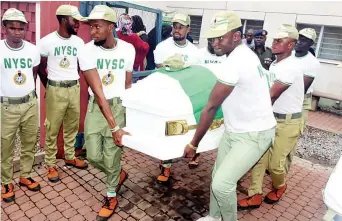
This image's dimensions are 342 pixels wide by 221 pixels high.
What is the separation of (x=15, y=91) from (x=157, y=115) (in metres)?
1.84

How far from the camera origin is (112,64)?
3.49 metres

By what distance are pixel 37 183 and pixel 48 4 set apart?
8.23ft

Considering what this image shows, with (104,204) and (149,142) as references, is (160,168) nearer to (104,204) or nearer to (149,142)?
(104,204)

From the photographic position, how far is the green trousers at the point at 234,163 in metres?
2.88

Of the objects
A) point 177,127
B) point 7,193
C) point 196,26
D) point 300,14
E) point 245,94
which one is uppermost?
point 300,14

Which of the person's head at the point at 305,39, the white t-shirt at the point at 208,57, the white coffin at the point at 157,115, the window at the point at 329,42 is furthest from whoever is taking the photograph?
the window at the point at 329,42

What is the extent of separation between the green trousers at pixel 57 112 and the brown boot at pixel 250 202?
2.58m

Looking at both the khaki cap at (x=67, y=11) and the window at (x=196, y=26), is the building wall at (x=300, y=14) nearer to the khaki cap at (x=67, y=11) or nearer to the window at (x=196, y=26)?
the window at (x=196, y=26)

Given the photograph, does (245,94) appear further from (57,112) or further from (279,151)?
(57,112)

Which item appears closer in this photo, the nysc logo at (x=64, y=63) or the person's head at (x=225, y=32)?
the person's head at (x=225, y=32)

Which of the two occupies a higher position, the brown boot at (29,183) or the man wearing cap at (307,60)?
the man wearing cap at (307,60)

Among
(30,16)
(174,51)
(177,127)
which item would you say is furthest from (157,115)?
(30,16)

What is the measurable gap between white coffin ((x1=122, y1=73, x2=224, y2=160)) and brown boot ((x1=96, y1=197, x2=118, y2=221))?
36.9 inches

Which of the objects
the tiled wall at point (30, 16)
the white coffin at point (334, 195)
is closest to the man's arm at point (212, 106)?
the white coffin at point (334, 195)
